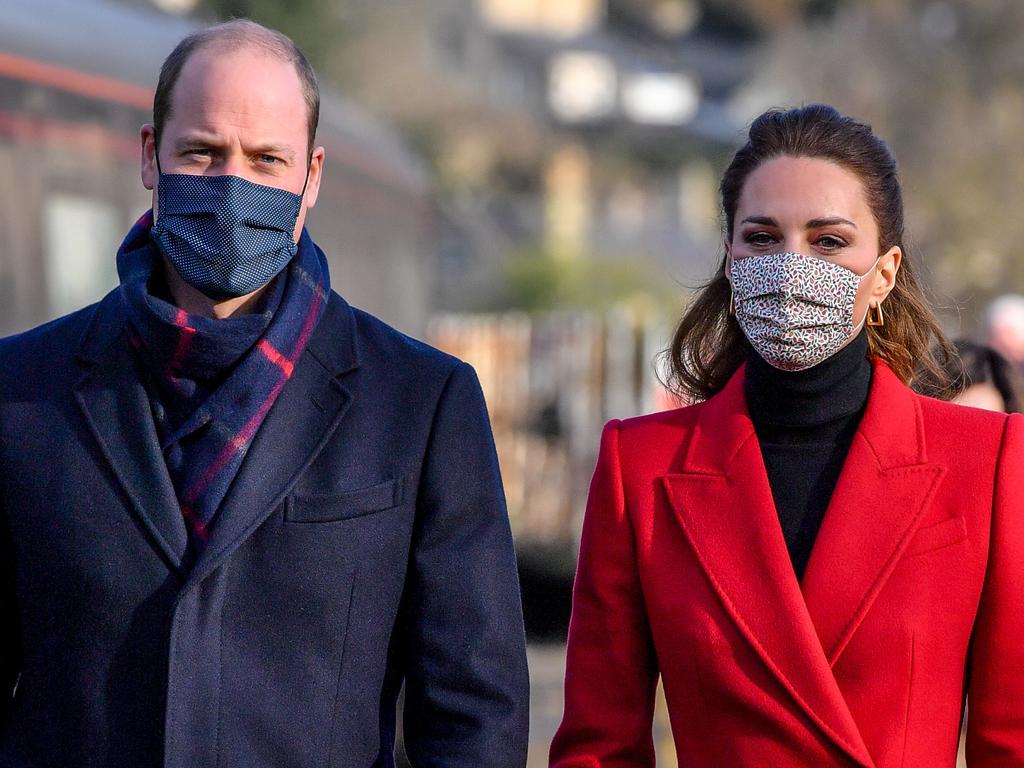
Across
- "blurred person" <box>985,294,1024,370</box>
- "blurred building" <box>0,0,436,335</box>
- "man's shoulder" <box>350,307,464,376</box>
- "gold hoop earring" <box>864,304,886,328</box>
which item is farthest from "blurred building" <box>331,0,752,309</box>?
"man's shoulder" <box>350,307,464,376</box>

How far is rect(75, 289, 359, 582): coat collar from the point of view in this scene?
105 inches

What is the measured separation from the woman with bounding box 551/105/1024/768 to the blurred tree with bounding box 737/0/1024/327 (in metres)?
16.6

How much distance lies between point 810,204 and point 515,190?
49004mm

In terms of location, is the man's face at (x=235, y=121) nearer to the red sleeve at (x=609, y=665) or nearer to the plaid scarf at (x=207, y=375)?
the plaid scarf at (x=207, y=375)

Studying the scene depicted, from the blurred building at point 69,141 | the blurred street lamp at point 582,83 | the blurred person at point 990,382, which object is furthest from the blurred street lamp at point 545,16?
the blurred person at point 990,382

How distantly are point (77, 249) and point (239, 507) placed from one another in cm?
613

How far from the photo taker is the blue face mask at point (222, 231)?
8.89 feet

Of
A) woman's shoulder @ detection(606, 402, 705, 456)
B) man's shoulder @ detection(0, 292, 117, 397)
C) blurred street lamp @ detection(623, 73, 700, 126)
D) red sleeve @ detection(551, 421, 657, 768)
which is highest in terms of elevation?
blurred street lamp @ detection(623, 73, 700, 126)

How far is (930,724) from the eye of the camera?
9.21 ft

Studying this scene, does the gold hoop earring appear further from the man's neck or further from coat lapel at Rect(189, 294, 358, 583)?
the man's neck

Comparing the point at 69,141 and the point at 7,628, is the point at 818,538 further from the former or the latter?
the point at 69,141

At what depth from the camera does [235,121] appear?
2.76 m

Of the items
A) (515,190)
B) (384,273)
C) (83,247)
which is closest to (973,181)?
(384,273)

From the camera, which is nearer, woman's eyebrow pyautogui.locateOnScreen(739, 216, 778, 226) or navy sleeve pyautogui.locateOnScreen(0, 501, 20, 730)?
navy sleeve pyautogui.locateOnScreen(0, 501, 20, 730)
